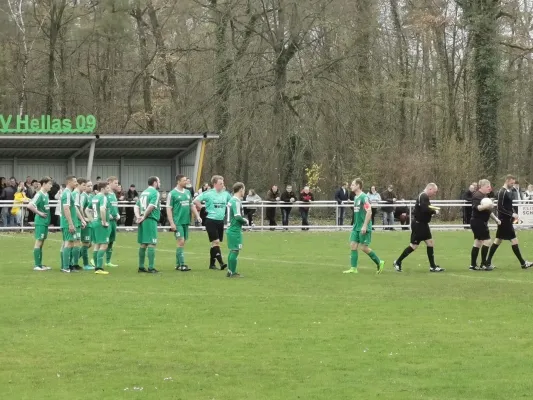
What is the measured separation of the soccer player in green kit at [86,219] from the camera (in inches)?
891

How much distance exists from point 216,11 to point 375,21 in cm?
693

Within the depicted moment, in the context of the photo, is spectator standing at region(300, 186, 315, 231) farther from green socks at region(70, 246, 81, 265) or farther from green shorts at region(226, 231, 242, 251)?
green shorts at region(226, 231, 242, 251)

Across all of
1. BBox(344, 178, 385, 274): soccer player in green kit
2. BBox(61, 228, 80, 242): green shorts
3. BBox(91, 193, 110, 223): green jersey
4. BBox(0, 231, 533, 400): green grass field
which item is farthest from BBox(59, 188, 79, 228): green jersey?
BBox(344, 178, 385, 274): soccer player in green kit

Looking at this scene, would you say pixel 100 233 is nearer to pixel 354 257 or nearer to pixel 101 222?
pixel 101 222

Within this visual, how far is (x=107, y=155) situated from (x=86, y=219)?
22143 mm

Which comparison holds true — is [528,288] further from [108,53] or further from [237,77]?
[108,53]

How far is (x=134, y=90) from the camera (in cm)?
5919

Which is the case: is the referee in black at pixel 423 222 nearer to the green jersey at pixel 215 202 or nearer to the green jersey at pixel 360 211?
the green jersey at pixel 360 211

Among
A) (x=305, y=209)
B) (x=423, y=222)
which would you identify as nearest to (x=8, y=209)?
(x=305, y=209)

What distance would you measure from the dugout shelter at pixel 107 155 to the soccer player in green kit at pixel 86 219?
16.9 m

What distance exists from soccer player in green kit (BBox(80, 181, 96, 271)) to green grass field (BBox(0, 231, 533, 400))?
927 mm

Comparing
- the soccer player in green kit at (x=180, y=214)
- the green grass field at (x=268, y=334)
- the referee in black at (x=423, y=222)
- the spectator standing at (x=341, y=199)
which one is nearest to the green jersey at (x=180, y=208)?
the soccer player in green kit at (x=180, y=214)

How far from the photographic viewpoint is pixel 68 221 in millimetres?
21969

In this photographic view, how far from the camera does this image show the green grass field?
33.5ft
